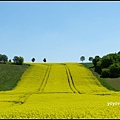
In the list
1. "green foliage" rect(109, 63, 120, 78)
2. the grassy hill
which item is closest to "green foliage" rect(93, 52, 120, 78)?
"green foliage" rect(109, 63, 120, 78)

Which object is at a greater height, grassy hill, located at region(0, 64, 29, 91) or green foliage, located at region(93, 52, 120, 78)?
green foliage, located at region(93, 52, 120, 78)

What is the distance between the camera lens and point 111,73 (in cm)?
8006

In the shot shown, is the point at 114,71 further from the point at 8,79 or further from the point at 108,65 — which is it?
the point at 8,79

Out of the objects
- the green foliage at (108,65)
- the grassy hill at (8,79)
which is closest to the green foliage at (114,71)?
the green foliage at (108,65)

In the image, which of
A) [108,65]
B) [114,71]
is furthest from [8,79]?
[108,65]

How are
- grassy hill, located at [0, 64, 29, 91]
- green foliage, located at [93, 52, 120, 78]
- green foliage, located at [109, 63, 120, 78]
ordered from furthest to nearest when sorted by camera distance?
1. green foliage, located at [93, 52, 120, 78]
2. green foliage, located at [109, 63, 120, 78]
3. grassy hill, located at [0, 64, 29, 91]

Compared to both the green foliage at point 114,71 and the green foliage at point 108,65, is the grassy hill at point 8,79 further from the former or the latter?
the green foliage at point 114,71

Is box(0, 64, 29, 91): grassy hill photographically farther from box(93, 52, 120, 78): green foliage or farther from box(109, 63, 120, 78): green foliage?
box(109, 63, 120, 78): green foliage

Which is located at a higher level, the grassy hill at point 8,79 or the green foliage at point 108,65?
the green foliage at point 108,65

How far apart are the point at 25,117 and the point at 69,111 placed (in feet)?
9.88

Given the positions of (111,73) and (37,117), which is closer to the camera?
(37,117)

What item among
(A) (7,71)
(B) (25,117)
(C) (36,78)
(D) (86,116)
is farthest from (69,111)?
(A) (7,71)

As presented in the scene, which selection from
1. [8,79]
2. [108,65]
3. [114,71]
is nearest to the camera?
[8,79]

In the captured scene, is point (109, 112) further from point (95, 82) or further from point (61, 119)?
point (95, 82)
